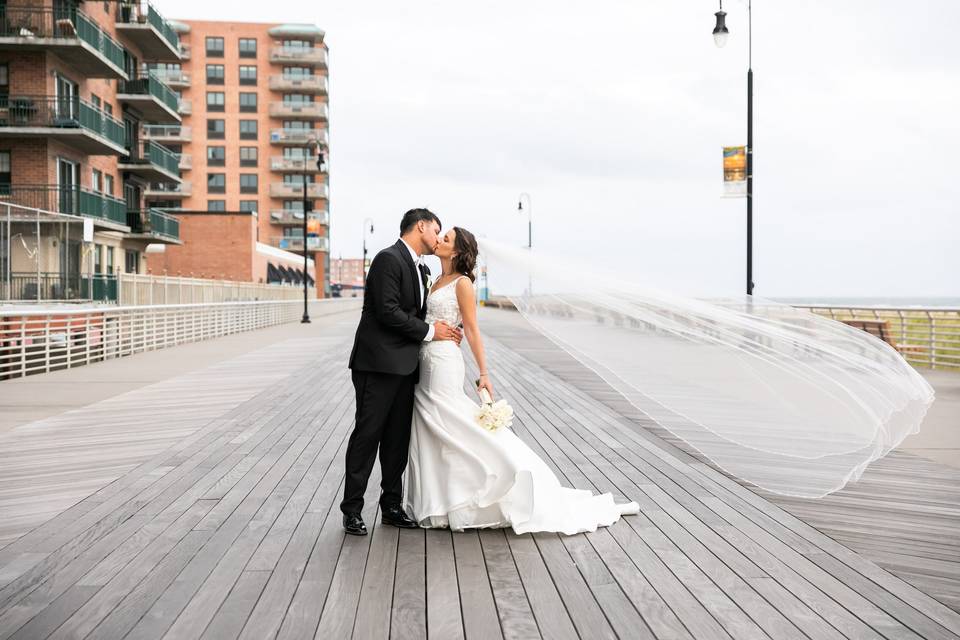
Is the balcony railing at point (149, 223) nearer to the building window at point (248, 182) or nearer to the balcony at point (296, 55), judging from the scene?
the building window at point (248, 182)

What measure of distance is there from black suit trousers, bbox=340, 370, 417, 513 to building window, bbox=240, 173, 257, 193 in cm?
8443

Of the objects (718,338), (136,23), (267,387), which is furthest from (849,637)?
(136,23)

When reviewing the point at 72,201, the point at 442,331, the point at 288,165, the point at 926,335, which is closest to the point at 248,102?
the point at 288,165

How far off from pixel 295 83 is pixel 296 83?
98mm

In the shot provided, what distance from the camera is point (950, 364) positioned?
17.1m

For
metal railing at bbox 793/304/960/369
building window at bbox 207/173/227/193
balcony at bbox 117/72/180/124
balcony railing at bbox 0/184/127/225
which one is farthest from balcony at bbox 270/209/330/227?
metal railing at bbox 793/304/960/369

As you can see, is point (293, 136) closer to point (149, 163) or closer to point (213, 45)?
point (213, 45)

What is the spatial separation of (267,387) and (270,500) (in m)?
7.98

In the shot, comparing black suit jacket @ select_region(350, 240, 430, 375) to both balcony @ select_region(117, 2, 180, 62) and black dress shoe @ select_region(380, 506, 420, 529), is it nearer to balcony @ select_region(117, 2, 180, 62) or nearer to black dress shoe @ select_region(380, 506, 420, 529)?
black dress shoe @ select_region(380, 506, 420, 529)

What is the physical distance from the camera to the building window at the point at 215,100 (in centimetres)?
8494

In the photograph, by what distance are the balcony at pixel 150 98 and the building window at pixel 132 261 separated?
296 inches

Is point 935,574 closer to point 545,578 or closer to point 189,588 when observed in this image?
point 545,578

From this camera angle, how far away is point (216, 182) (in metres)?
86.1

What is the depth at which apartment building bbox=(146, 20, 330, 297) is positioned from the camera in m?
84.4
